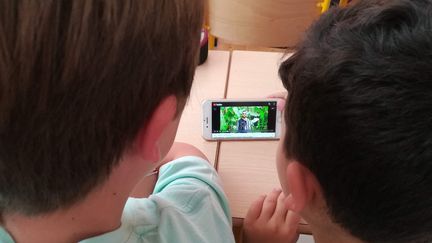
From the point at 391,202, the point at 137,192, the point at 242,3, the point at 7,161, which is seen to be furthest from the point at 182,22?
the point at 242,3

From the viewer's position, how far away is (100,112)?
0.43 meters

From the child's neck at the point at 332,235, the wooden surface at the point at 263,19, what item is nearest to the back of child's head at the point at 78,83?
the child's neck at the point at 332,235

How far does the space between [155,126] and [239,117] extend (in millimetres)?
475

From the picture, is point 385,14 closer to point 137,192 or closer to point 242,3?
point 137,192

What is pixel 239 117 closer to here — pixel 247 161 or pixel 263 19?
pixel 247 161

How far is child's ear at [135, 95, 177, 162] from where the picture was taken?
49 cm

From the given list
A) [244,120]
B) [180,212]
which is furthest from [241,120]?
[180,212]

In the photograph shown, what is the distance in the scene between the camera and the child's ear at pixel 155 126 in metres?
0.49

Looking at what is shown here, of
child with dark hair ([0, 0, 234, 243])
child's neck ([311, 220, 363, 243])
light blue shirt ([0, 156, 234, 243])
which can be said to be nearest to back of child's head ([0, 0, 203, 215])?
child with dark hair ([0, 0, 234, 243])

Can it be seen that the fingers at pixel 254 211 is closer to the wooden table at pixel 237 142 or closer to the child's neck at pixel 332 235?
the wooden table at pixel 237 142

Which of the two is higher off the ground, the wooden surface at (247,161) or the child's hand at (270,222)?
the wooden surface at (247,161)

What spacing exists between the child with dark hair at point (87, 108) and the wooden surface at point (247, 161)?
22 cm

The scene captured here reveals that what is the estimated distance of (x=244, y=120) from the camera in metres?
0.96

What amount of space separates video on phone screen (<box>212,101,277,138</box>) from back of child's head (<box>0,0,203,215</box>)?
1.40ft
